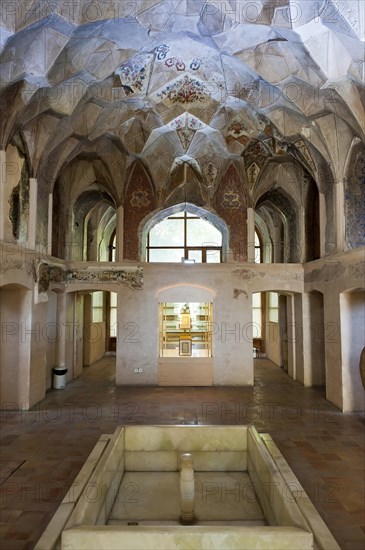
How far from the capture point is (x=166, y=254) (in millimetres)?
18031

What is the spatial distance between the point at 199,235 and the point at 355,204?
9027 mm

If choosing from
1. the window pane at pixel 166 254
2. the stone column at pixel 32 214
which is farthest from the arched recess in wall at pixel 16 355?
the window pane at pixel 166 254

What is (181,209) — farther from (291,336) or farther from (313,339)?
(313,339)

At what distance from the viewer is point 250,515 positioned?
5.21 m

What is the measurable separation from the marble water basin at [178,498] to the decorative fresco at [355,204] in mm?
6094

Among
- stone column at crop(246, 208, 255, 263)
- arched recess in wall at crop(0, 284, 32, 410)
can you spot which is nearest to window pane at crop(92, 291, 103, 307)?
arched recess in wall at crop(0, 284, 32, 410)

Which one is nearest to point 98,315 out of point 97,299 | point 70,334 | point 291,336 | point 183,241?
point 97,299

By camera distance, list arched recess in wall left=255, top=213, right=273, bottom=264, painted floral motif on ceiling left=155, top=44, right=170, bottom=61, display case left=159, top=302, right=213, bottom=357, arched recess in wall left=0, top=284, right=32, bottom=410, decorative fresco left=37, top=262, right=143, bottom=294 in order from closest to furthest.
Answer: painted floral motif on ceiling left=155, top=44, right=170, bottom=61 < arched recess in wall left=0, top=284, right=32, bottom=410 < decorative fresco left=37, top=262, right=143, bottom=294 < display case left=159, top=302, right=213, bottom=357 < arched recess in wall left=255, top=213, right=273, bottom=264

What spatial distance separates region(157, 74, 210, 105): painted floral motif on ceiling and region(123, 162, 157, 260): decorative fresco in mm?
2963

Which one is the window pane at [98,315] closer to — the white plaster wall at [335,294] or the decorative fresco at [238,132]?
the decorative fresco at [238,132]

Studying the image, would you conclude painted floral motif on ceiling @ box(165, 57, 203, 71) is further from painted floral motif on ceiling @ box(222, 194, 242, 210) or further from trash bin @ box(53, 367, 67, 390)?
trash bin @ box(53, 367, 67, 390)

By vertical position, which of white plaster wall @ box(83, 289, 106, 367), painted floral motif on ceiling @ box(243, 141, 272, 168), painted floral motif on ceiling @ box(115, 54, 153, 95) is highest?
painted floral motif on ceiling @ box(115, 54, 153, 95)

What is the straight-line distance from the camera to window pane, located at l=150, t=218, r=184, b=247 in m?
18.2

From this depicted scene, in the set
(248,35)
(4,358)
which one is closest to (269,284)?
(248,35)
